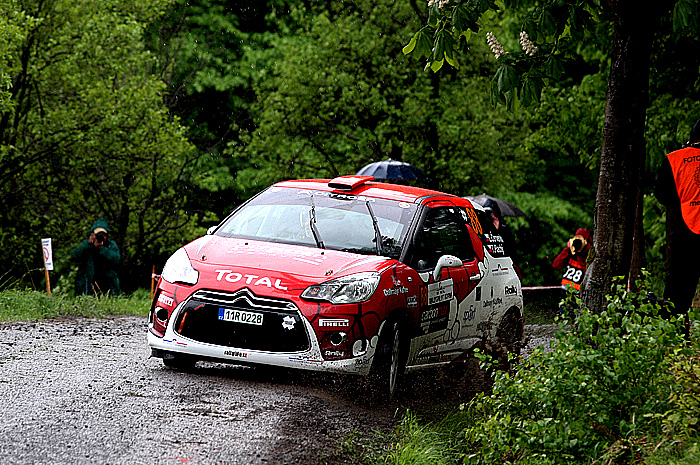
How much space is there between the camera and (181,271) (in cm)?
820

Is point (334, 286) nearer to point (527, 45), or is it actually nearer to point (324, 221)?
point (324, 221)

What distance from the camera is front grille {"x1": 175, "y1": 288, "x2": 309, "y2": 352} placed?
7.71 m

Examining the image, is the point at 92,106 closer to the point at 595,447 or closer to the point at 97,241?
the point at 97,241

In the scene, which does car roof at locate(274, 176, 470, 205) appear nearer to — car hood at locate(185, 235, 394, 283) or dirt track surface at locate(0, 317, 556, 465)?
car hood at locate(185, 235, 394, 283)

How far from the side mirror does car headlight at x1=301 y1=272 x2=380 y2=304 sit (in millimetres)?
1084

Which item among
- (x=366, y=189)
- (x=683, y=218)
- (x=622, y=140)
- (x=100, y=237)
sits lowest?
(x=100, y=237)

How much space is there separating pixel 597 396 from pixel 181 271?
3.64 meters

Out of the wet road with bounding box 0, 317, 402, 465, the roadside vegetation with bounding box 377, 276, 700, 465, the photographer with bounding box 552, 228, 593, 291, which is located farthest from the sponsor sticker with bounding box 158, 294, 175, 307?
the photographer with bounding box 552, 228, 593, 291

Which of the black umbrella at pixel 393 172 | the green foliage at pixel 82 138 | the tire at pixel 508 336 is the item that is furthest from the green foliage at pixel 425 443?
the green foliage at pixel 82 138

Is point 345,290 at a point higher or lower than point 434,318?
higher

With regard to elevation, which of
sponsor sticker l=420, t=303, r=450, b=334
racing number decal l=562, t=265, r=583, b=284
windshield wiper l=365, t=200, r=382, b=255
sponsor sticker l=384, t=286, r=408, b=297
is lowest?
racing number decal l=562, t=265, r=583, b=284

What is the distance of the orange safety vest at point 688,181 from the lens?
27.2 feet

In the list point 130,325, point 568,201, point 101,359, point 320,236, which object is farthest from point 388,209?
point 568,201

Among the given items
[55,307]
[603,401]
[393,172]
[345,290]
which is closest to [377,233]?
[345,290]
